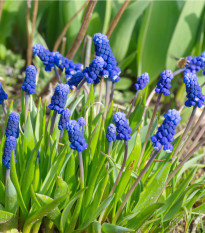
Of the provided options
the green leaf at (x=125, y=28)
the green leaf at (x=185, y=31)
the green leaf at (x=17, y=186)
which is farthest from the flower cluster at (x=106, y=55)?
the green leaf at (x=185, y=31)

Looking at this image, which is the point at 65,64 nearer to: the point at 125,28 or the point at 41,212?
the point at 41,212

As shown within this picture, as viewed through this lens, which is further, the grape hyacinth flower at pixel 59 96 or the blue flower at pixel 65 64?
the blue flower at pixel 65 64

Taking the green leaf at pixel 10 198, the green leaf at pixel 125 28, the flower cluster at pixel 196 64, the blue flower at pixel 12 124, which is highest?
the green leaf at pixel 125 28

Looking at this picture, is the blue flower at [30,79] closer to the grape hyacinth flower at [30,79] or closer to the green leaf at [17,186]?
the grape hyacinth flower at [30,79]

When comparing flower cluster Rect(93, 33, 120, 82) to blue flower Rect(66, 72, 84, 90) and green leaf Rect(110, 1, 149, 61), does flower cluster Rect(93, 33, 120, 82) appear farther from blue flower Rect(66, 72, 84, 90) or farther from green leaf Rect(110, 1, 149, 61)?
green leaf Rect(110, 1, 149, 61)

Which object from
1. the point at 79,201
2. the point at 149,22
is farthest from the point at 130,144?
the point at 149,22

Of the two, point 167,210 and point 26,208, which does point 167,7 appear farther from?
point 26,208

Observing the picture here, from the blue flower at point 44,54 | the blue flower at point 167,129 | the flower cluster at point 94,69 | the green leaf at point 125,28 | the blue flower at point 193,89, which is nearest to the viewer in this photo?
the blue flower at point 167,129
